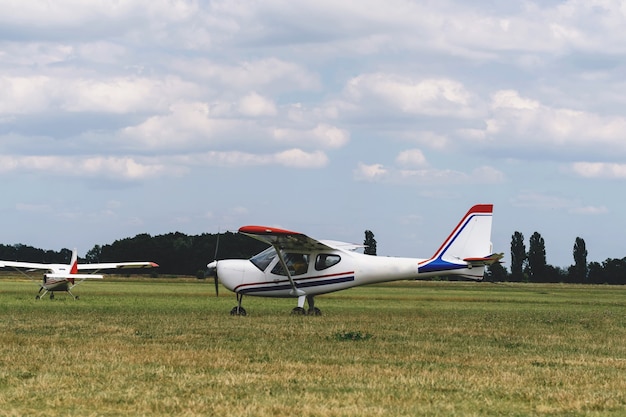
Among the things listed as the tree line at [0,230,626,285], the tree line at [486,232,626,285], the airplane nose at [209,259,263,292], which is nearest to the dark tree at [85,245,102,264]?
the tree line at [0,230,626,285]

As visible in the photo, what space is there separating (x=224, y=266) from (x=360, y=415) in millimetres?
18655

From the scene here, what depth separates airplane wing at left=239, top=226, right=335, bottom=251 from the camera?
2525cm

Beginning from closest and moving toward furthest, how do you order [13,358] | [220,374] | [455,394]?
[455,394] < [220,374] < [13,358]

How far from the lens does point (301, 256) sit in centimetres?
2834

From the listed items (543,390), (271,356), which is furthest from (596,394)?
(271,356)

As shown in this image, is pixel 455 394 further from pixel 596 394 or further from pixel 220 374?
pixel 220 374

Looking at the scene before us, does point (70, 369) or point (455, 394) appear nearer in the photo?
point (455, 394)

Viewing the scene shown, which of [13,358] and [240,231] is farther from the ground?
[240,231]

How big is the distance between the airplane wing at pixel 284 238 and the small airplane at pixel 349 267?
19cm

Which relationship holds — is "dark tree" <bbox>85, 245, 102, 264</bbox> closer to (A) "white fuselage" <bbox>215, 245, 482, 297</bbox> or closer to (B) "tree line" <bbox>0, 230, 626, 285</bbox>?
(B) "tree line" <bbox>0, 230, 626, 285</bbox>

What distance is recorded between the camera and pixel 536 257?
447 feet

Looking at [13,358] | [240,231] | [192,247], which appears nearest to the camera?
[13,358]

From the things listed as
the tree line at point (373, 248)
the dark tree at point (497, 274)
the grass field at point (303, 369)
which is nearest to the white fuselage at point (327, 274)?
the grass field at point (303, 369)

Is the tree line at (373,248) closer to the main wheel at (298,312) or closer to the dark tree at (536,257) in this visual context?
the dark tree at (536,257)
